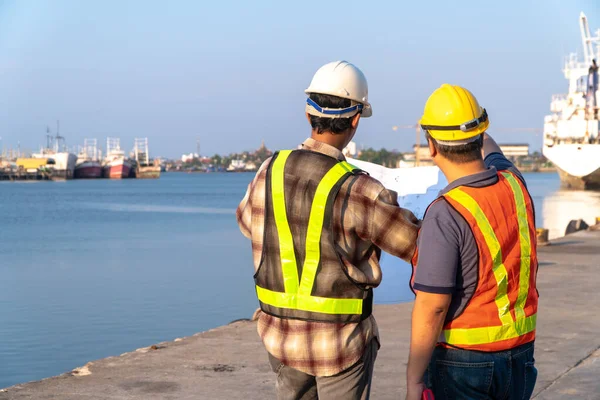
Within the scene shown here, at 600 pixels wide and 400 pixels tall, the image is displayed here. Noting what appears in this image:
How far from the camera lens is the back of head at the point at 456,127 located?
11.5 ft

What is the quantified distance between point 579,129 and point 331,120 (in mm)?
96430

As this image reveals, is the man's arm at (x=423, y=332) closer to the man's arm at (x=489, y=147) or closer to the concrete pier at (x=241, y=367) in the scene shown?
the man's arm at (x=489, y=147)

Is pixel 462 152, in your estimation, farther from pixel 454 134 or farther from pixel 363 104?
pixel 363 104

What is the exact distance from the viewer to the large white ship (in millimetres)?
88375

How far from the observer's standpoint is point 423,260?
3320 millimetres

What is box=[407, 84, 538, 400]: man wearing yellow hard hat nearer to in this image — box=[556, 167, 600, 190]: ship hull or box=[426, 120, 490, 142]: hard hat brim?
box=[426, 120, 490, 142]: hard hat brim

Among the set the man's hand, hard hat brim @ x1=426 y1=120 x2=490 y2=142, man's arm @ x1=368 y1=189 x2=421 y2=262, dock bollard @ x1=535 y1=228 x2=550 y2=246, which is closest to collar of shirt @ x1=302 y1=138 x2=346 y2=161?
man's arm @ x1=368 y1=189 x2=421 y2=262

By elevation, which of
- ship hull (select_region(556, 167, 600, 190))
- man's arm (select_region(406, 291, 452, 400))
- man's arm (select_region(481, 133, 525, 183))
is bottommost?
ship hull (select_region(556, 167, 600, 190))

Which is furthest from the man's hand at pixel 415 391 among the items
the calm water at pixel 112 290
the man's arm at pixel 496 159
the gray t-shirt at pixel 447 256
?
the calm water at pixel 112 290

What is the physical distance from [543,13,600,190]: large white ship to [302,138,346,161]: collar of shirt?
284 feet

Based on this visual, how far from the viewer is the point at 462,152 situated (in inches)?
138

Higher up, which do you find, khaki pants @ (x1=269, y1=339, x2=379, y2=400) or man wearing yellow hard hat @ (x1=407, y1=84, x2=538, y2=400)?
man wearing yellow hard hat @ (x1=407, y1=84, x2=538, y2=400)

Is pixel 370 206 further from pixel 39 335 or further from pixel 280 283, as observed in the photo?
pixel 39 335

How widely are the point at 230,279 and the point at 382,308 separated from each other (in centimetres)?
1450
